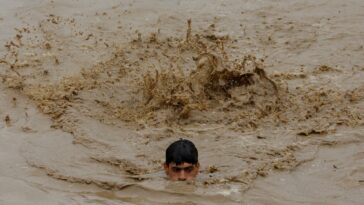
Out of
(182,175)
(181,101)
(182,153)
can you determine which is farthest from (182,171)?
(181,101)

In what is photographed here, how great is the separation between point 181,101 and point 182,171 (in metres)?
1.28

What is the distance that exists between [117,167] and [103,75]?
1947 millimetres

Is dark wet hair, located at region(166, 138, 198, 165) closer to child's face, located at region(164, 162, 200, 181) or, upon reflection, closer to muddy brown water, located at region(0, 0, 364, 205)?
child's face, located at region(164, 162, 200, 181)

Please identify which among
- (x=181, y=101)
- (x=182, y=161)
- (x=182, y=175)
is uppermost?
(x=181, y=101)

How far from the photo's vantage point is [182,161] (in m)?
4.86

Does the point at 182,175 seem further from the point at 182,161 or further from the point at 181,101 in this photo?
the point at 181,101

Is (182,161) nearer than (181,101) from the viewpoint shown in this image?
Yes

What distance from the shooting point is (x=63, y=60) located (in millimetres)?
7277

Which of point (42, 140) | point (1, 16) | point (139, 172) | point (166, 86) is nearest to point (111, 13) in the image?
point (1, 16)

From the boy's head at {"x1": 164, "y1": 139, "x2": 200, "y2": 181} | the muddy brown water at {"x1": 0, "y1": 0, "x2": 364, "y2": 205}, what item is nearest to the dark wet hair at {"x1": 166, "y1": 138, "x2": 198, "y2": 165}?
the boy's head at {"x1": 164, "y1": 139, "x2": 200, "y2": 181}

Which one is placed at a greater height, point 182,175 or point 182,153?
point 182,153

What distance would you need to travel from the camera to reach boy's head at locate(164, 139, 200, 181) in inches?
191

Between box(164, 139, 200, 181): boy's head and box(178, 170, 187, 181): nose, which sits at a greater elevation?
box(164, 139, 200, 181): boy's head

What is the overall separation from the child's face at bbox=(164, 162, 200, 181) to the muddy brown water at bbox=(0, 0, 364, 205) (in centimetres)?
7
